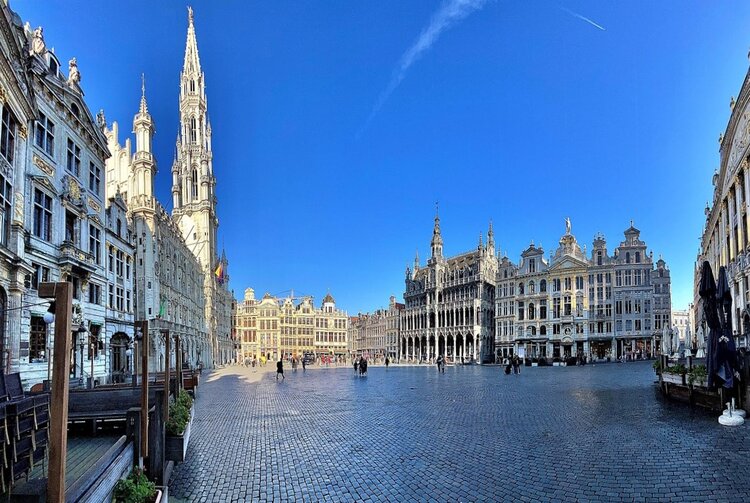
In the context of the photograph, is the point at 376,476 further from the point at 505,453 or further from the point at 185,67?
the point at 185,67

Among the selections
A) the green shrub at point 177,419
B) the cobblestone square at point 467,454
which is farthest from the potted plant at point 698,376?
the green shrub at point 177,419

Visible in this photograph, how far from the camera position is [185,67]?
94062 mm

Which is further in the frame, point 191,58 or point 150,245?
point 191,58

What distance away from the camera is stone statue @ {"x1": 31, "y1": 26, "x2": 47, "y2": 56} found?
24.5 meters

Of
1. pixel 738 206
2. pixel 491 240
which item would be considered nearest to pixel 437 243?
pixel 491 240

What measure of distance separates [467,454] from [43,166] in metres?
21.7

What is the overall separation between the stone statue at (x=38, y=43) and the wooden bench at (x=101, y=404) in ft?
61.8

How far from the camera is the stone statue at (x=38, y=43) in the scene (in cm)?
2446

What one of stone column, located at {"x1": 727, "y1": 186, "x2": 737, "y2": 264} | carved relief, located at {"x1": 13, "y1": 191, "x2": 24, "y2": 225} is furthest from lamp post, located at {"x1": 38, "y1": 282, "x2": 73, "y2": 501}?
stone column, located at {"x1": 727, "y1": 186, "x2": 737, "y2": 264}

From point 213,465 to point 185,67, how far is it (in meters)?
96.5

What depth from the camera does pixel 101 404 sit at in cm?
1260

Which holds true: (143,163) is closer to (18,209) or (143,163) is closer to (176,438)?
(18,209)

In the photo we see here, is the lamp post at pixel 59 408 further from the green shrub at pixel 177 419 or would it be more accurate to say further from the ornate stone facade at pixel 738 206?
the ornate stone facade at pixel 738 206

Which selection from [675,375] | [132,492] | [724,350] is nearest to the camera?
[132,492]
